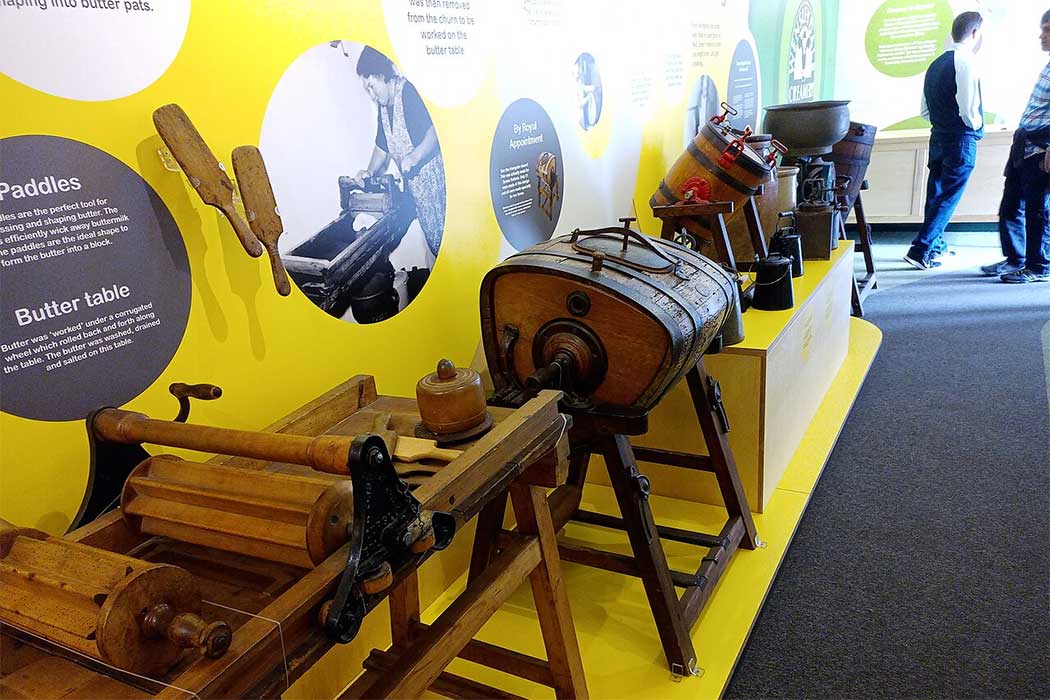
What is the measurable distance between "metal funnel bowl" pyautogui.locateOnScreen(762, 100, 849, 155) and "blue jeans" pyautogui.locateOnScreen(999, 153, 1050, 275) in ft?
6.72

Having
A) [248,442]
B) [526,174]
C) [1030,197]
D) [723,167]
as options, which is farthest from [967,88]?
[248,442]

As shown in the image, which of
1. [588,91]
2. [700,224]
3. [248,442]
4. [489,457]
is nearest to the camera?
[248,442]

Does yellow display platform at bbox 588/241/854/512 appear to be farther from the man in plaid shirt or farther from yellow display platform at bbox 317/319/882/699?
the man in plaid shirt

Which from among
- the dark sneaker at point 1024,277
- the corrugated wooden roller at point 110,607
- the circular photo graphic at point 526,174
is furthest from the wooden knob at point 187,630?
the dark sneaker at point 1024,277

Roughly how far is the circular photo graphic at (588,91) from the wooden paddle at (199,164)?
166 cm

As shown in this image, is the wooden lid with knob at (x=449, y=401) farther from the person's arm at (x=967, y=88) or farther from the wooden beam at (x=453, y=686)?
the person's arm at (x=967, y=88)

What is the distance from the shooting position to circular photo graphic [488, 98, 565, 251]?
7.68 ft

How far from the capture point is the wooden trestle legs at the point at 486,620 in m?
1.22

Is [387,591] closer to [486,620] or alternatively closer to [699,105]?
[486,620]

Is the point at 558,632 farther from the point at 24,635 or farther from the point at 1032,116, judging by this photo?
the point at 1032,116

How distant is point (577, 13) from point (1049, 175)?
13.6 feet

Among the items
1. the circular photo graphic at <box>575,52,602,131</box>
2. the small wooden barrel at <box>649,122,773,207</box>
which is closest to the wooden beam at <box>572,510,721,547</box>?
the small wooden barrel at <box>649,122,773,207</box>

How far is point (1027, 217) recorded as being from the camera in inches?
213

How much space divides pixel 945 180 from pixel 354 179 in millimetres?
5862
